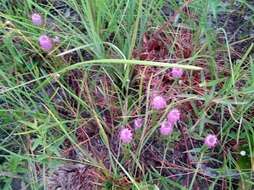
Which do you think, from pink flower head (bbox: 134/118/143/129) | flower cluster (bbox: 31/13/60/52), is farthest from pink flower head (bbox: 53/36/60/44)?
pink flower head (bbox: 134/118/143/129)

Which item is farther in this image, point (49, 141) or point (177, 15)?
point (177, 15)

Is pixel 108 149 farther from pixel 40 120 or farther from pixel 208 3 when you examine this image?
pixel 208 3

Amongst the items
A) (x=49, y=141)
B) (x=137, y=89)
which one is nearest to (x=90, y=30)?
(x=137, y=89)

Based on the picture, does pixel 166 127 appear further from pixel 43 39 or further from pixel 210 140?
pixel 43 39

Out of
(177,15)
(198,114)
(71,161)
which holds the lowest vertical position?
(71,161)

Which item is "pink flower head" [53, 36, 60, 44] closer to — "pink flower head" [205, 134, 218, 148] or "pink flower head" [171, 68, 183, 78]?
"pink flower head" [171, 68, 183, 78]

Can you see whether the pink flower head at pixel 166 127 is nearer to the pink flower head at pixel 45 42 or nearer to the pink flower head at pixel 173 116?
the pink flower head at pixel 173 116

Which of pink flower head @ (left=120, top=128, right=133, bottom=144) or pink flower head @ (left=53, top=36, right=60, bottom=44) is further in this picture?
pink flower head @ (left=53, top=36, right=60, bottom=44)

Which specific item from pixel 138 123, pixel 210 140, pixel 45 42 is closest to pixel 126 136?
pixel 138 123
